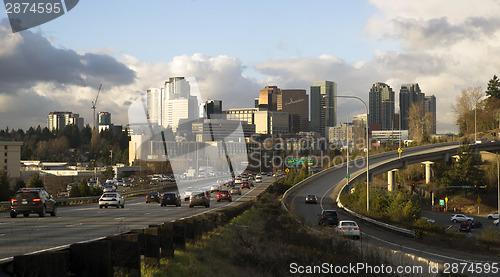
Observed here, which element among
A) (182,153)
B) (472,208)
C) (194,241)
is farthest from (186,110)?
(194,241)

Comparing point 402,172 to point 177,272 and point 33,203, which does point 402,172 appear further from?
point 177,272

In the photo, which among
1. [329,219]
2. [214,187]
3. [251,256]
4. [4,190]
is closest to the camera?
[251,256]

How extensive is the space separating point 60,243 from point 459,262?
21106 mm

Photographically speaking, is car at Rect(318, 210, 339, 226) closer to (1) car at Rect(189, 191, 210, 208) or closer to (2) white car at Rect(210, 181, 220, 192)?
(1) car at Rect(189, 191, 210, 208)

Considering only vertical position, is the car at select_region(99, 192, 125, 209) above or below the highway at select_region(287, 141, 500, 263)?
above

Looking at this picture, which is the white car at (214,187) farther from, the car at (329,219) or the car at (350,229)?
the car at (350,229)

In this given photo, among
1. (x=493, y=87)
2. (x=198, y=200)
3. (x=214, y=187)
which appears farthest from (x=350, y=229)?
(x=493, y=87)

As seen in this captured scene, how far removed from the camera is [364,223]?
158 feet

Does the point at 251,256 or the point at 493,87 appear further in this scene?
the point at 493,87

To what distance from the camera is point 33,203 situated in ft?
99.4

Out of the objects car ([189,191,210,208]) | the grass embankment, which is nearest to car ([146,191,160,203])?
car ([189,191,210,208])

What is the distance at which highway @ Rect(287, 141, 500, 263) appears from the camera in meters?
31.9

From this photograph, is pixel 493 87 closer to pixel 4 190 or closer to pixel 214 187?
pixel 214 187

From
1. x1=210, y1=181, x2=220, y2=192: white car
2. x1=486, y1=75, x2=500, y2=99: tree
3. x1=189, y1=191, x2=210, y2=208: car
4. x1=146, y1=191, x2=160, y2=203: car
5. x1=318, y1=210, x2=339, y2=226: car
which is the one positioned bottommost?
x1=210, y1=181, x2=220, y2=192: white car
